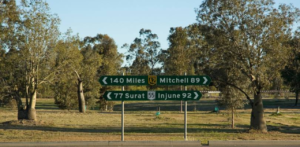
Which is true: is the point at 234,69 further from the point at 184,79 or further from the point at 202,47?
the point at 184,79

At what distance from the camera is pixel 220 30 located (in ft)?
73.5

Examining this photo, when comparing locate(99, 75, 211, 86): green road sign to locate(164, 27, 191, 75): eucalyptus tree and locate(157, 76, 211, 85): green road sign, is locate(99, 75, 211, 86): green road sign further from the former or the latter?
locate(164, 27, 191, 75): eucalyptus tree

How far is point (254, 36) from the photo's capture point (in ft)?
70.1

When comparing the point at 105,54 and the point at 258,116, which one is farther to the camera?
the point at 105,54

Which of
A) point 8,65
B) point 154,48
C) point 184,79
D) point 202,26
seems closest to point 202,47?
point 202,26

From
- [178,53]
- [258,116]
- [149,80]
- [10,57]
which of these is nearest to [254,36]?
[258,116]

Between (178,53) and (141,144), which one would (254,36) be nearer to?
(141,144)

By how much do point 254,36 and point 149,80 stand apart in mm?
8870

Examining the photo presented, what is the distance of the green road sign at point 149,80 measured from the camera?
1533 cm

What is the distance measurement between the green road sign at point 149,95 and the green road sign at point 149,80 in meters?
0.38

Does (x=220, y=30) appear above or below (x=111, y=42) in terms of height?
below

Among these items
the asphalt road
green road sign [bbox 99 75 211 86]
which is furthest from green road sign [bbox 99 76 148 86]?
the asphalt road

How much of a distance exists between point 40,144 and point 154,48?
6758cm

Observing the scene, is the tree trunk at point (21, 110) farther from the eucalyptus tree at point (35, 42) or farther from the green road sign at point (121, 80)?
the green road sign at point (121, 80)
